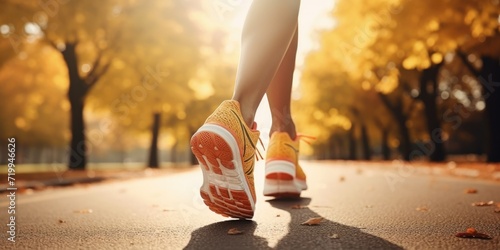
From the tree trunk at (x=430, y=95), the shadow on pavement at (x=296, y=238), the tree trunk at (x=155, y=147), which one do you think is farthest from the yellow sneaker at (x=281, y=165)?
the tree trunk at (x=155, y=147)

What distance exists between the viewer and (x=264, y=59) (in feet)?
7.88

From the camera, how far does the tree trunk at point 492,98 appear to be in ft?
48.3

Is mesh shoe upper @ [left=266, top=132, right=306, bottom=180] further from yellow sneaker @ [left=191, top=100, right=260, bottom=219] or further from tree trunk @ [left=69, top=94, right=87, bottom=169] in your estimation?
tree trunk @ [left=69, top=94, right=87, bottom=169]

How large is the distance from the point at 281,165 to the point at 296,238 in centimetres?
118

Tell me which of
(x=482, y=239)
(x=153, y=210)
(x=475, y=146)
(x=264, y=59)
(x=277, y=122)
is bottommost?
(x=475, y=146)

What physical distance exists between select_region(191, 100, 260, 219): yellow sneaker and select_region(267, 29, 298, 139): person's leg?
100 centimetres

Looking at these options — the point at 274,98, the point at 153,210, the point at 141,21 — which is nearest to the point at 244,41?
the point at 274,98

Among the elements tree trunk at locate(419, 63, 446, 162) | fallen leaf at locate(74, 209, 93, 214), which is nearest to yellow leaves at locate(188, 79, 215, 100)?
tree trunk at locate(419, 63, 446, 162)

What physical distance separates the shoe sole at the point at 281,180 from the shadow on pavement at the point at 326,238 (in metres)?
0.60

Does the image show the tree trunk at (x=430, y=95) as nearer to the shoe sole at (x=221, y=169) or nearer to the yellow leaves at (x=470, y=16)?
the yellow leaves at (x=470, y=16)

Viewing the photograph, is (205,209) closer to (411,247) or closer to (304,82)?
A: (411,247)

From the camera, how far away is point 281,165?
313 centimetres

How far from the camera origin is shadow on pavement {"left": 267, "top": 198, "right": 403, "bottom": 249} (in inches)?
71.1

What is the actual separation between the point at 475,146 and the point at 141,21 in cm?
4039
